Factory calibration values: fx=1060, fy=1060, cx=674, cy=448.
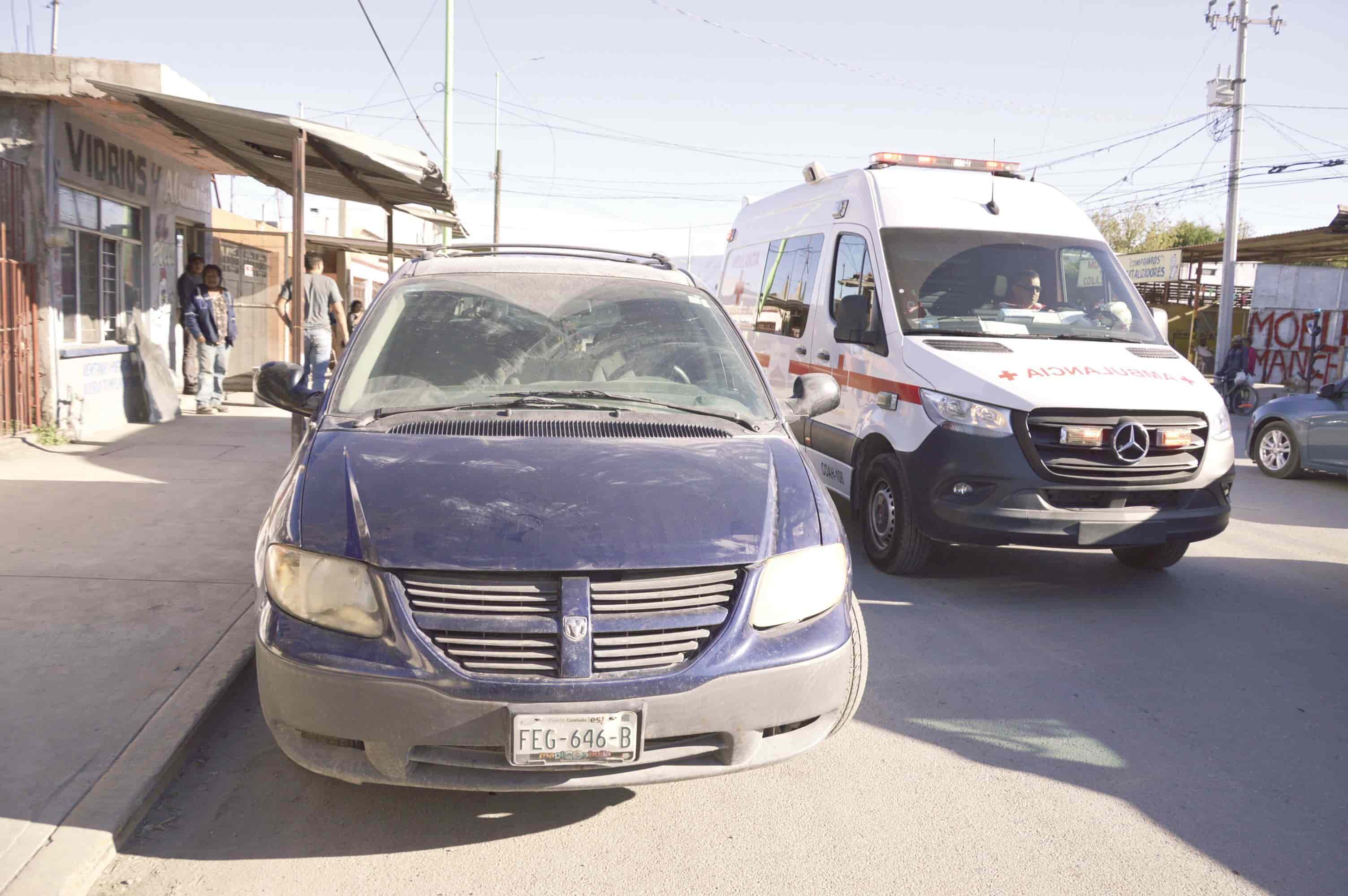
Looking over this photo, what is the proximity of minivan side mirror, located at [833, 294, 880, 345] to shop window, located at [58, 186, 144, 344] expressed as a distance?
7.41m

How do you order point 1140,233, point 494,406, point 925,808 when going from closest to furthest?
point 925,808, point 494,406, point 1140,233

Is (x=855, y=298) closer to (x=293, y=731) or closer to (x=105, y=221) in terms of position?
(x=293, y=731)

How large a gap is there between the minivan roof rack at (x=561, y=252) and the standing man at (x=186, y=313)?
9.31m

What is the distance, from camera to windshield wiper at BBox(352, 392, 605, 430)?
151 inches

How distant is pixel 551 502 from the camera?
3102 millimetres

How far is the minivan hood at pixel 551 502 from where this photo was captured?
9.60 ft

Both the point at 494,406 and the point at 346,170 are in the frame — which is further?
the point at 346,170

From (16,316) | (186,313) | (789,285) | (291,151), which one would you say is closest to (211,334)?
(186,313)

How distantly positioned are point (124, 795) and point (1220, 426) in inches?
222

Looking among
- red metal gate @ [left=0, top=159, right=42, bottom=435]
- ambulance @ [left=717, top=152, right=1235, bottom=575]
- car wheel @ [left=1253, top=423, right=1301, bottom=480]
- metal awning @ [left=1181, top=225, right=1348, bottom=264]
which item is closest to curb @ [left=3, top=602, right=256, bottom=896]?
ambulance @ [left=717, top=152, right=1235, bottom=575]

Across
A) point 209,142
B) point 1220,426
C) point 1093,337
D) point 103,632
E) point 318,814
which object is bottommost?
point 318,814

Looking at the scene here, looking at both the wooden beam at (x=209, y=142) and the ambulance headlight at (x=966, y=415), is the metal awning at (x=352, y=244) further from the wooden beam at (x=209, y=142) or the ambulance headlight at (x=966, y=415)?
the ambulance headlight at (x=966, y=415)

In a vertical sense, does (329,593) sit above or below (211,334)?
below

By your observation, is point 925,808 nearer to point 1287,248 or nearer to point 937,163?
point 937,163
